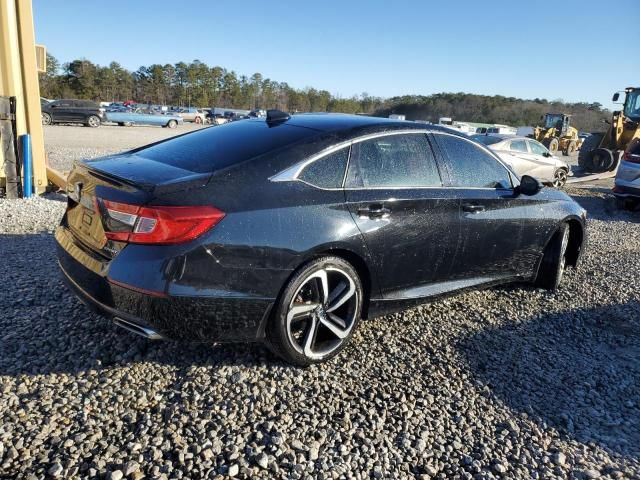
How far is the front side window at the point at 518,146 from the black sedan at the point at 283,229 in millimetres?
10383

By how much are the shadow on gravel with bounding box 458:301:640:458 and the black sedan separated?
0.59 meters

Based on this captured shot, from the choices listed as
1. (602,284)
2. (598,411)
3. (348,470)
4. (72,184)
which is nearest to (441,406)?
(348,470)

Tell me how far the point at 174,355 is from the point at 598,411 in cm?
261

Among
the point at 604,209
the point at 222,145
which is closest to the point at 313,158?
the point at 222,145

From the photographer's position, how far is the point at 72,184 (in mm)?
3121

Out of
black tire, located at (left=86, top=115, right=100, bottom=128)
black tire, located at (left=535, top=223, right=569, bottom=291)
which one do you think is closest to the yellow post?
black tire, located at (left=535, top=223, right=569, bottom=291)

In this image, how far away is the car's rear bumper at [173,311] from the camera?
255 centimetres

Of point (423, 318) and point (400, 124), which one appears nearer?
point (400, 124)

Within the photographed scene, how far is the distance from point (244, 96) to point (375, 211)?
11451cm

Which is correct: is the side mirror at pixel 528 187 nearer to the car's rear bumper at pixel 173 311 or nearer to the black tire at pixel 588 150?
the car's rear bumper at pixel 173 311

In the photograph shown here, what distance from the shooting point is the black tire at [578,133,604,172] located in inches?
712

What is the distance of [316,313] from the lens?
3080mm

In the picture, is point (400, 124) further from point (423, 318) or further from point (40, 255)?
point (40, 255)

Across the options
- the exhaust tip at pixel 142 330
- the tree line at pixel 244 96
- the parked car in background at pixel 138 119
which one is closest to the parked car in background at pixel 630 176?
the exhaust tip at pixel 142 330
